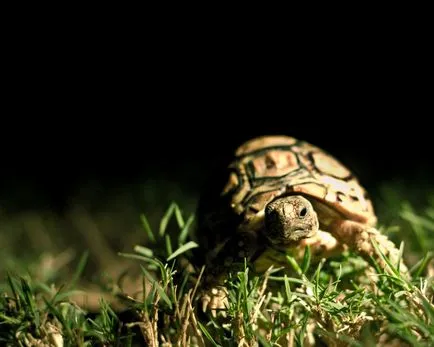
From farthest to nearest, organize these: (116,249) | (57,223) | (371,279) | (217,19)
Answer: (217,19), (57,223), (116,249), (371,279)

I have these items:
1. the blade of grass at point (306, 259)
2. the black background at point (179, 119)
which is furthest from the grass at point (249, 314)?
the black background at point (179, 119)

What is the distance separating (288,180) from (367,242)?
14.2 inches

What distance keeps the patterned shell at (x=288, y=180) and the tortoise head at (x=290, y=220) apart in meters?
0.17

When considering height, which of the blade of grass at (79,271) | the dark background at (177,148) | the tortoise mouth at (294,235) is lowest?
the dark background at (177,148)

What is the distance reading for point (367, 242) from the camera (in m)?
2.04

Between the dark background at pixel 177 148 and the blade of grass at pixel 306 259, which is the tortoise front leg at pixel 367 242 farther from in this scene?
the dark background at pixel 177 148

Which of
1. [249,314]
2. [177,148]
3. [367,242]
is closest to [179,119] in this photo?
[177,148]

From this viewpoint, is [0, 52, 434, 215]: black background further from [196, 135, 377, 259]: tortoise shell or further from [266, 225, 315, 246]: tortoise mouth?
[266, 225, 315, 246]: tortoise mouth

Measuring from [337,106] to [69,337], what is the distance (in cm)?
445

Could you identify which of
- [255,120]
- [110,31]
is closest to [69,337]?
[255,120]

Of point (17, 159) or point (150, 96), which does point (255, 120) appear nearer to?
point (150, 96)

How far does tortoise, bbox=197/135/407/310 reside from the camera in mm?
1982

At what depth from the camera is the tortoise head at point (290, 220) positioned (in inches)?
75.9

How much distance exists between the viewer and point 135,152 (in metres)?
5.50
